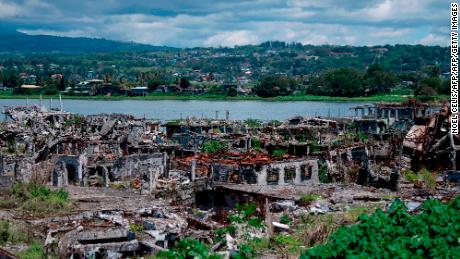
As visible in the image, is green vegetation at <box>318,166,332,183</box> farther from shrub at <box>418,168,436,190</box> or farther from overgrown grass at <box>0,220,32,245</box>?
overgrown grass at <box>0,220,32,245</box>

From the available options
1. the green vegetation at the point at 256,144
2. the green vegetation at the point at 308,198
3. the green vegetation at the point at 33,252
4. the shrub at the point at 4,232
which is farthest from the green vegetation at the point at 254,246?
the green vegetation at the point at 256,144

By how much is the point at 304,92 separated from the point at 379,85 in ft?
45.4

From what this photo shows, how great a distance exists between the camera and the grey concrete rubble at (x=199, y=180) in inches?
621

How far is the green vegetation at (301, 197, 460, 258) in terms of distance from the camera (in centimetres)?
1134

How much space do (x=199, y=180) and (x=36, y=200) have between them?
5.79 meters

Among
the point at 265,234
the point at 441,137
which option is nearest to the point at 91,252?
the point at 265,234

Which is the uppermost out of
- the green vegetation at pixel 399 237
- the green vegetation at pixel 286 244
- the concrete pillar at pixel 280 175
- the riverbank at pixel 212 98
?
the green vegetation at pixel 399 237

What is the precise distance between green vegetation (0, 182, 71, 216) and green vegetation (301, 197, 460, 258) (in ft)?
31.8

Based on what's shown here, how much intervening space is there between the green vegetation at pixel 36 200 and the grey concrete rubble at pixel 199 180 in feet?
1.50

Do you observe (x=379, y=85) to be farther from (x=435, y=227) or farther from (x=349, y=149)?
(x=435, y=227)

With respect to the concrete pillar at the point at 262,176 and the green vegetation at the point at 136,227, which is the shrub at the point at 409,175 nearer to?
the concrete pillar at the point at 262,176

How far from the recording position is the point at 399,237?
12.1m

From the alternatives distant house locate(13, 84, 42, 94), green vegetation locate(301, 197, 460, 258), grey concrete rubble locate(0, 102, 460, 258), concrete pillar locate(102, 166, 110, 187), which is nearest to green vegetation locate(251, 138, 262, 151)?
grey concrete rubble locate(0, 102, 460, 258)

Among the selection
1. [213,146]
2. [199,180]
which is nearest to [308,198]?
[199,180]
